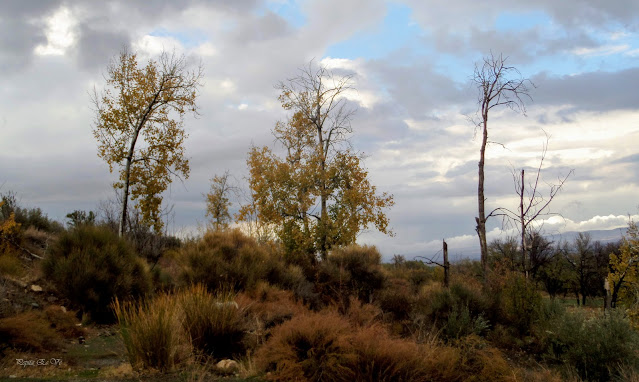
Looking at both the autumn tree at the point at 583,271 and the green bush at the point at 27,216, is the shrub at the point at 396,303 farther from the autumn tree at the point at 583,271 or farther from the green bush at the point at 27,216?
the autumn tree at the point at 583,271

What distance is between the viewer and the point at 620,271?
27.2 metres

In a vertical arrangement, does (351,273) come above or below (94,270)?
below

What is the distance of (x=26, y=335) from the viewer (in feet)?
28.8

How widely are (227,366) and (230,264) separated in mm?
9588

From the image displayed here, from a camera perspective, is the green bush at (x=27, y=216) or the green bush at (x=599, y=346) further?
the green bush at (x=27, y=216)

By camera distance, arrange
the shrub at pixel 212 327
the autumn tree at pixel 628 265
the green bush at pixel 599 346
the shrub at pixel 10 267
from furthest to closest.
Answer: the shrub at pixel 10 267
the autumn tree at pixel 628 265
the green bush at pixel 599 346
the shrub at pixel 212 327

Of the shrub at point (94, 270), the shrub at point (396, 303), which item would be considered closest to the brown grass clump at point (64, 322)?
the shrub at point (94, 270)

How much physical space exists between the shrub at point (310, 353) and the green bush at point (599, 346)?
Result: 7.06 meters

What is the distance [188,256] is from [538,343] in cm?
1256

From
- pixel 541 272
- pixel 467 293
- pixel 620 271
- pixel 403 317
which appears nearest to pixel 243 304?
pixel 403 317

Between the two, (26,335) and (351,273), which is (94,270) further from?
(351,273)

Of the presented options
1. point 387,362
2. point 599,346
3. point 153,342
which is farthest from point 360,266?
point 153,342

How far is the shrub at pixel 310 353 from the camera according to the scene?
6.99 m

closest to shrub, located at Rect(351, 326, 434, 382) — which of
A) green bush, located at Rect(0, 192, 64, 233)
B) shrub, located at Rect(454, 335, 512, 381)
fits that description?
shrub, located at Rect(454, 335, 512, 381)
